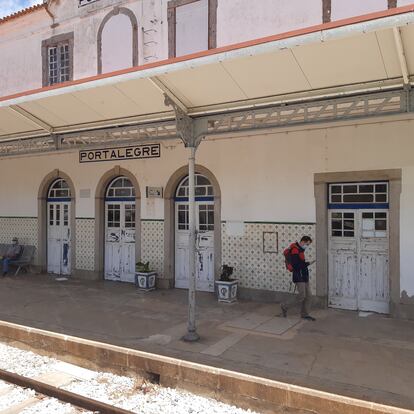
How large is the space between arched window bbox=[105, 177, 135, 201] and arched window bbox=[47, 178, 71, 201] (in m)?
1.56

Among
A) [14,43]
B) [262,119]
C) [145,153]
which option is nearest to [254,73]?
[262,119]

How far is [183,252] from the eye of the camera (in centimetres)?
1066

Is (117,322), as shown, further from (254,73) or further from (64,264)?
(64,264)

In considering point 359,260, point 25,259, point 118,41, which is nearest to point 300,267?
point 359,260

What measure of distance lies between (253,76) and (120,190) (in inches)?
270

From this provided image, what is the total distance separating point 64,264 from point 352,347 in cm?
910

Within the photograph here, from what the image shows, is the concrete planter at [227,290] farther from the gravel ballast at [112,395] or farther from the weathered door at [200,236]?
the gravel ballast at [112,395]

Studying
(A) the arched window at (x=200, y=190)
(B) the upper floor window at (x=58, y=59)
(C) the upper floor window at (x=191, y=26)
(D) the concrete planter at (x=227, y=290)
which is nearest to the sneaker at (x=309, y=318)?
(D) the concrete planter at (x=227, y=290)

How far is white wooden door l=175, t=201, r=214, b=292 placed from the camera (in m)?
10.2

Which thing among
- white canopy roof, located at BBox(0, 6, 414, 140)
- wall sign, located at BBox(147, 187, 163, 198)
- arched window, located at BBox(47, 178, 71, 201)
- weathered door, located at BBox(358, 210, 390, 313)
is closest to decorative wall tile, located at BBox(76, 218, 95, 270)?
arched window, located at BBox(47, 178, 71, 201)

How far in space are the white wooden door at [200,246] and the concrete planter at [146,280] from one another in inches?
23.3

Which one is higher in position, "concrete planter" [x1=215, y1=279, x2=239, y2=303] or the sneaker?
"concrete planter" [x1=215, y1=279, x2=239, y2=303]

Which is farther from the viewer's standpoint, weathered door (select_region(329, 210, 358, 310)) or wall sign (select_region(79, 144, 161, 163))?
wall sign (select_region(79, 144, 161, 163))

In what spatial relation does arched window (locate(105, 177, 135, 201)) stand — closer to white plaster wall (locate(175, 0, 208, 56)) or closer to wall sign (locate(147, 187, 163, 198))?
wall sign (locate(147, 187, 163, 198))
